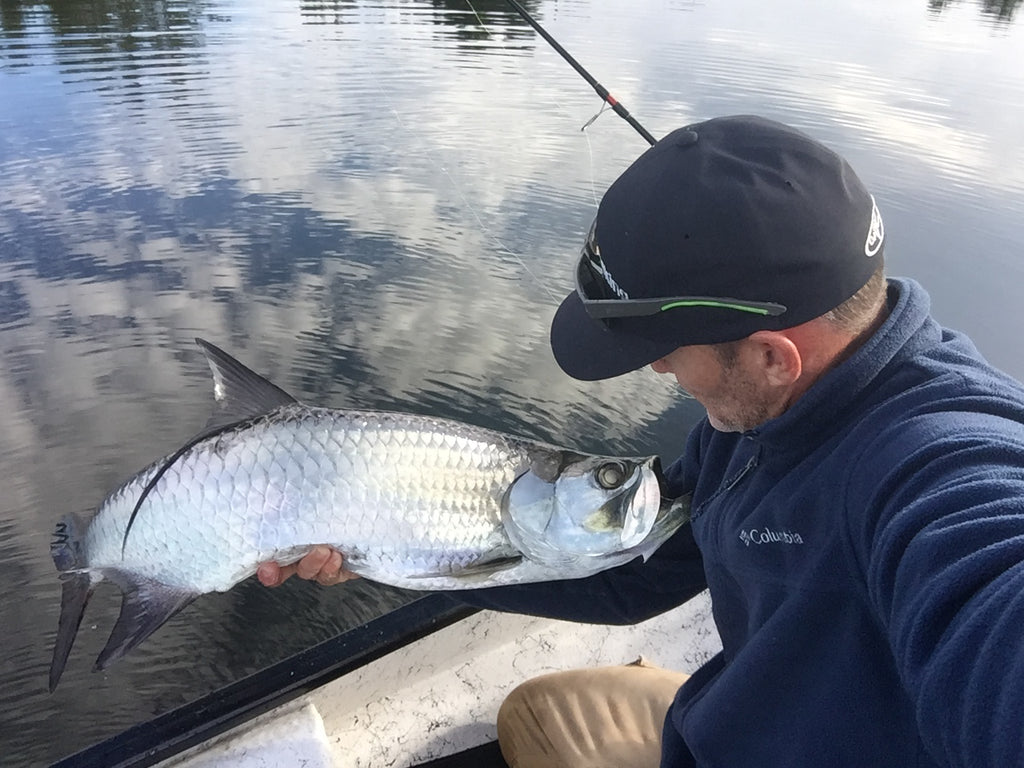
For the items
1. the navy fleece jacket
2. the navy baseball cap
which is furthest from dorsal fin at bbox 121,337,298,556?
the navy fleece jacket

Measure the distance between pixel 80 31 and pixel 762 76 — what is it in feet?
50.7

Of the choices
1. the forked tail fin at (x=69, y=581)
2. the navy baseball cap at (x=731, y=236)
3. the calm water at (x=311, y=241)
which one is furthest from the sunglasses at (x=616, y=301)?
the calm water at (x=311, y=241)

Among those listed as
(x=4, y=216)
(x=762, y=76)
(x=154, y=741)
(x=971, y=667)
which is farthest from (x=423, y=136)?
(x=971, y=667)

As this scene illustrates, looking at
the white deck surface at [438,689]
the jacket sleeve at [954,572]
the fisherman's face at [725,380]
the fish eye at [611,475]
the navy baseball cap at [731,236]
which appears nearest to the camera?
the jacket sleeve at [954,572]

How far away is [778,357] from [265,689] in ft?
6.43

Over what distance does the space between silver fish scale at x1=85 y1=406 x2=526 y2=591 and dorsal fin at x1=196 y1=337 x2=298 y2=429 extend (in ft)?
0.27

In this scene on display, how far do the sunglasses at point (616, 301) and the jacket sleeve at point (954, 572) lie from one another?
0.34 meters

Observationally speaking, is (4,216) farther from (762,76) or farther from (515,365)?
(762,76)

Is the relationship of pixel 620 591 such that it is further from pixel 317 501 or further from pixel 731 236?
pixel 731 236

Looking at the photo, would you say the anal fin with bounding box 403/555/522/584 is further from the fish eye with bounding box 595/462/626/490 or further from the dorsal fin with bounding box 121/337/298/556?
the dorsal fin with bounding box 121/337/298/556

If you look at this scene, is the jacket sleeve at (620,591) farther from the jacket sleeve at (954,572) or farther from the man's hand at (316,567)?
the jacket sleeve at (954,572)

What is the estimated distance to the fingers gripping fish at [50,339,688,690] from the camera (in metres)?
2.15

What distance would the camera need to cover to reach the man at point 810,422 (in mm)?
1122

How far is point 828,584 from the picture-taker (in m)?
1.33
